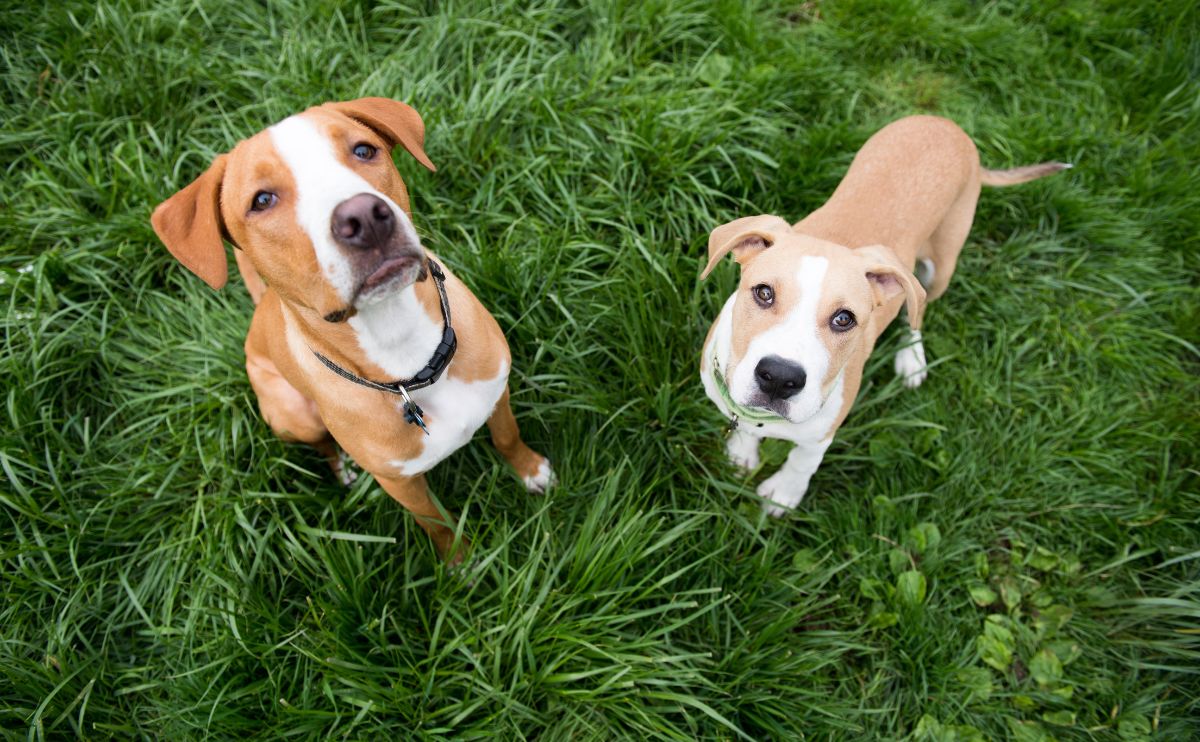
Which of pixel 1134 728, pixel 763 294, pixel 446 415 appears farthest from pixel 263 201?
pixel 1134 728

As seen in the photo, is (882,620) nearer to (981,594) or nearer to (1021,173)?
A: (981,594)

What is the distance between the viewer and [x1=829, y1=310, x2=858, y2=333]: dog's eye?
287 cm

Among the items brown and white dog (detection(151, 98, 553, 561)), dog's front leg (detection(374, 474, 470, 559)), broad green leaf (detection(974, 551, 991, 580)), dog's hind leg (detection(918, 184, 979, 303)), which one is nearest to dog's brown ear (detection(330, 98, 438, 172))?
brown and white dog (detection(151, 98, 553, 561))

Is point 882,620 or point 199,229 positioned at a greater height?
point 199,229

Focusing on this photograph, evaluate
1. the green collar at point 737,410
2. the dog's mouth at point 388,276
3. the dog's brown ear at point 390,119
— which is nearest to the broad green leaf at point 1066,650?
the green collar at point 737,410

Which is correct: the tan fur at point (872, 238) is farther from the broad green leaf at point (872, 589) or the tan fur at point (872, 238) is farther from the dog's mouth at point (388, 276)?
the dog's mouth at point (388, 276)

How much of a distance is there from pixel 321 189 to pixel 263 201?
27cm

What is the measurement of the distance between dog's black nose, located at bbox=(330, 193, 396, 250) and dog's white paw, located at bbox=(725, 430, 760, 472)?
2.41 metres

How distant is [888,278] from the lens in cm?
320

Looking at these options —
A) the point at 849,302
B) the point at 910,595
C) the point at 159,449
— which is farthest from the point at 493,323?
the point at 910,595

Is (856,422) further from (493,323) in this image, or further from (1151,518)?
(493,323)

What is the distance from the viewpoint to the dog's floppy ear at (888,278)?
2973 millimetres

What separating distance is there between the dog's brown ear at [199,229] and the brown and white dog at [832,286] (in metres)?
1.87

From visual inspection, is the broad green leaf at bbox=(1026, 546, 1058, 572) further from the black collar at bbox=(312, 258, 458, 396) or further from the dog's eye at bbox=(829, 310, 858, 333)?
the black collar at bbox=(312, 258, 458, 396)
